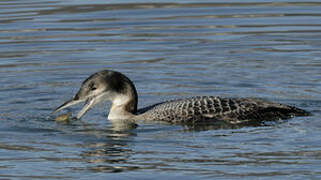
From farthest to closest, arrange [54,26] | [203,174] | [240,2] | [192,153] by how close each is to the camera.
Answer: [240,2] → [54,26] → [192,153] → [203,174]

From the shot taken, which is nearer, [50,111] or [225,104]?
[225,104]

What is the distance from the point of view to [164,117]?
10891mm

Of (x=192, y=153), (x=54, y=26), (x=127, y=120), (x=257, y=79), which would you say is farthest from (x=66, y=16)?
(x=192, y=153)

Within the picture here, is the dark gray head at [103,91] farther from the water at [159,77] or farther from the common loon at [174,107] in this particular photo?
the water at [159,77]

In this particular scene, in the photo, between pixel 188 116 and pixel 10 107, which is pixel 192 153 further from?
pixel 10 107

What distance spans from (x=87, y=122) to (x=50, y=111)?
2.56ft

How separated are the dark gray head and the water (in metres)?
0.27

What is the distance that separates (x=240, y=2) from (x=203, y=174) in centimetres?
1182

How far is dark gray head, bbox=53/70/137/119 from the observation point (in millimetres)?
11016

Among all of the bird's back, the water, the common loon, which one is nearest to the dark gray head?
the common loon

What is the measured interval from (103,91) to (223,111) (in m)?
1.52

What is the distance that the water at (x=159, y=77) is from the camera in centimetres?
875

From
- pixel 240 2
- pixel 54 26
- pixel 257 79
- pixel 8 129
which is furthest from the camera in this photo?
pixel 240 2

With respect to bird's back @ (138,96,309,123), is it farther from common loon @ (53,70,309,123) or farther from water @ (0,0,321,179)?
water @ (0,0,321,179)
